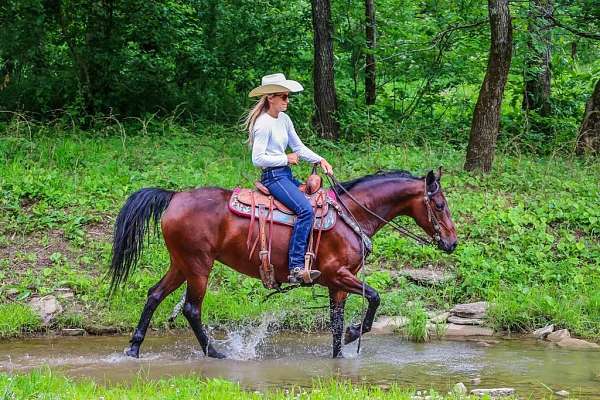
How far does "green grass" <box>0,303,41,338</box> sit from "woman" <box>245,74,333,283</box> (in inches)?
123

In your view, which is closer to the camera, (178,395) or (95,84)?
(178,395)

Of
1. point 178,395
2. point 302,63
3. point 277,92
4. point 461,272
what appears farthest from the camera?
point 302,63

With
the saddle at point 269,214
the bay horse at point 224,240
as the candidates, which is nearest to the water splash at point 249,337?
the bay horse at point 224,240

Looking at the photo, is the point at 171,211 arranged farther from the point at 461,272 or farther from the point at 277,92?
the point at 461,272

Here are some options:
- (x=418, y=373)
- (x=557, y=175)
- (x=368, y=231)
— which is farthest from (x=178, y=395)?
(x=557, y=175)

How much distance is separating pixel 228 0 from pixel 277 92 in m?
11.5

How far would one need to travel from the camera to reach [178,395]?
5.47 metres

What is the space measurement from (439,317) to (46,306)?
4.72 m

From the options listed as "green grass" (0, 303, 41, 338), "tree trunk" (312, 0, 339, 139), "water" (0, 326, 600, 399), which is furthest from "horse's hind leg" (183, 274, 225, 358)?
"tree trunk" (312, 0, 339, 139)

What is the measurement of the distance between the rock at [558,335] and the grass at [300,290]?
257mm

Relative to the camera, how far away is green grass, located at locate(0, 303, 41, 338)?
8766mm

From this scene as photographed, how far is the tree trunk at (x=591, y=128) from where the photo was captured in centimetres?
1625

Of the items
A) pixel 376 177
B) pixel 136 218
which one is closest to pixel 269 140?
pixel 376 177

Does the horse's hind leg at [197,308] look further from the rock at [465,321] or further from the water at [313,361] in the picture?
the rock at [465,321]
